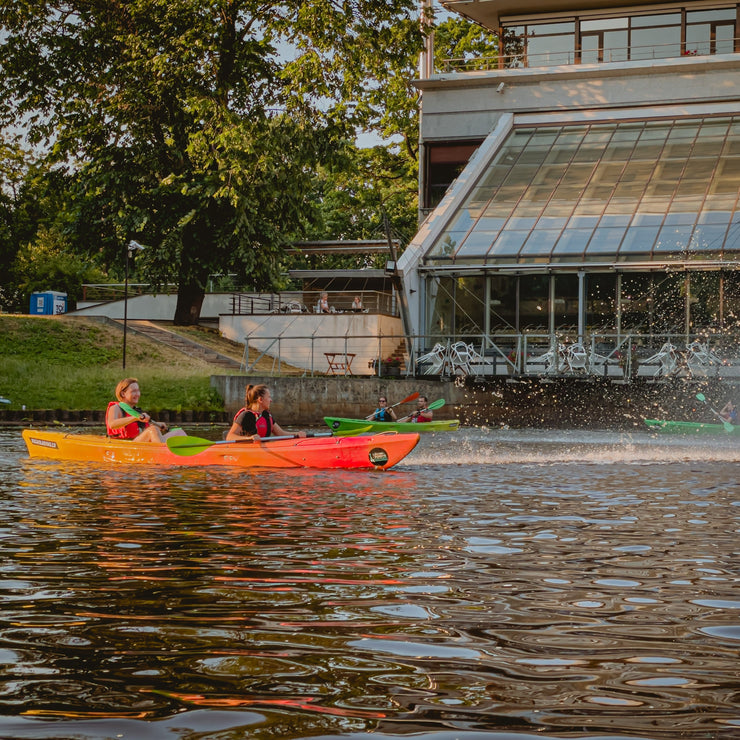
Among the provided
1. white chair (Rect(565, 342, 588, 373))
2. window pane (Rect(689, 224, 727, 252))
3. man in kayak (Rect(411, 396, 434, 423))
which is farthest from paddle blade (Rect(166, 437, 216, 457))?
window pane (Rect(689, 224, 727, 252))

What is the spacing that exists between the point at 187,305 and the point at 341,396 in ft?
50.4

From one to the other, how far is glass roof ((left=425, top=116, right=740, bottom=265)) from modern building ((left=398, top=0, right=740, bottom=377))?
0.23ft

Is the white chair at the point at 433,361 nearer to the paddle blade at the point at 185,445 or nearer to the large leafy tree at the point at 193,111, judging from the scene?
the large leafy tree at the point at 193,111

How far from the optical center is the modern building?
1200 inches

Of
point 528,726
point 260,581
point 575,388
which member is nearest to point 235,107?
point 575,388

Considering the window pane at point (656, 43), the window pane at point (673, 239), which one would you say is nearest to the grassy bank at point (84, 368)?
the window pane at point (673, 239)

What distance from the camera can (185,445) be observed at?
16406 millimetres

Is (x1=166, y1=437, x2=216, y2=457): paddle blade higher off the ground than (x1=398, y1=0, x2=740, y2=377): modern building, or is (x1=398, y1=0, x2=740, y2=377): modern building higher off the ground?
(x1=398, y1=0, x2=740, y2=377): modern building

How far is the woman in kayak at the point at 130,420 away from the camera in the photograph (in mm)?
16078

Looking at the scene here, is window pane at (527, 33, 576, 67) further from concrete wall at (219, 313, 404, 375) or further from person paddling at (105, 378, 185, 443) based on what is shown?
person paddling at (105, 378, 185, 443)

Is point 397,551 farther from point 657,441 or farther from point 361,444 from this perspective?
point 657,441

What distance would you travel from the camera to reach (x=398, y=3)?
2852 centimetres

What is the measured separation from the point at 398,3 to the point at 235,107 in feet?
35.8

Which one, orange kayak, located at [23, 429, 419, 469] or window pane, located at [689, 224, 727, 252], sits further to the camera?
window pane, located at [689, 224, 727, 252]
